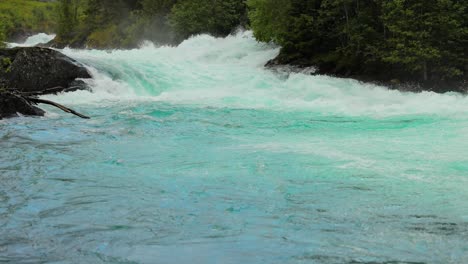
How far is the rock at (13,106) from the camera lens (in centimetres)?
1506

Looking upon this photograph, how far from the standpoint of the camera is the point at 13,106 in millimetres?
15344

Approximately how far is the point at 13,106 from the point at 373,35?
688 inches

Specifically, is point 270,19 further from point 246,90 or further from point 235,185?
point 235,185

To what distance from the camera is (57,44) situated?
68.4 metres

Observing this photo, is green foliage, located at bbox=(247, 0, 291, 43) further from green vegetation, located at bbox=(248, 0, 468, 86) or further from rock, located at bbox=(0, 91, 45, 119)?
rock, located at bbox=(0, 91, 45, 119)

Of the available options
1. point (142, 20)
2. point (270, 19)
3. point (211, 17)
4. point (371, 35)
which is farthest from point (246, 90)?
point (142, 20)

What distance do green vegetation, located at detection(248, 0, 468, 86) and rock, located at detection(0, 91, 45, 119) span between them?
50.9 feet

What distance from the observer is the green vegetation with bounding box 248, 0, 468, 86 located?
944 inches

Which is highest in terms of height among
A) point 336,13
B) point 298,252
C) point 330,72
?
point 336,13

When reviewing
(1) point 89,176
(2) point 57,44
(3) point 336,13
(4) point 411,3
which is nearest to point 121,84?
(3) point 336,13

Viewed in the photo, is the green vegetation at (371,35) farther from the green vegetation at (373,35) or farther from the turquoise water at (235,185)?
the turquoise water at (235,185)

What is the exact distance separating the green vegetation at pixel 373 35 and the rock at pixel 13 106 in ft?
50.9

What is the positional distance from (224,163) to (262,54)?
23.7 metres

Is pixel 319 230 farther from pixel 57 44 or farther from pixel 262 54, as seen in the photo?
pixel 57 44
